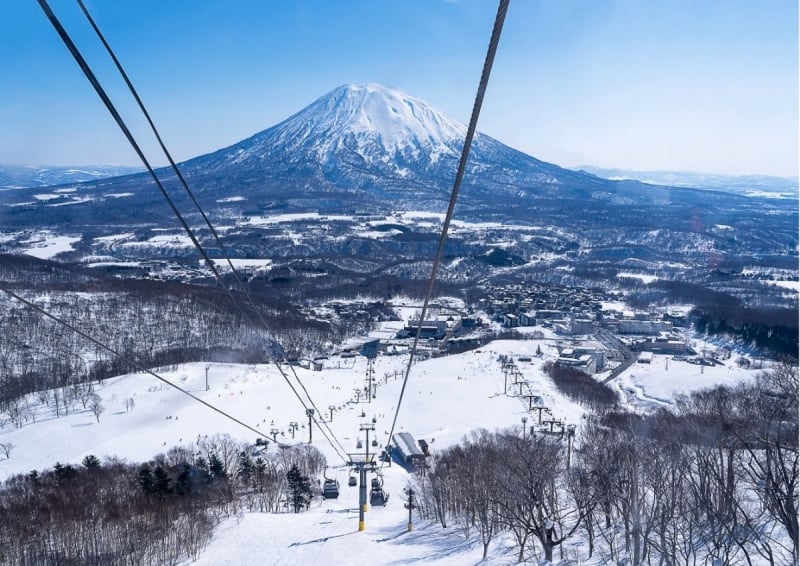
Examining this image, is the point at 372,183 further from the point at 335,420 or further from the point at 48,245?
the point at 335,420

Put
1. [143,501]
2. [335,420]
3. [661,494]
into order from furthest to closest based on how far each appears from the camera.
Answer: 1. [335,420]
2. [143,501]
3. [661,494]

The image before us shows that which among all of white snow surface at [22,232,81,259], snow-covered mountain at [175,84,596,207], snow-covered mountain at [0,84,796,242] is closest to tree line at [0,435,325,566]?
white snow surface at [22,232,81,259]

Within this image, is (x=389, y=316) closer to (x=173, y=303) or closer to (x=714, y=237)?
(x=173, y=303)

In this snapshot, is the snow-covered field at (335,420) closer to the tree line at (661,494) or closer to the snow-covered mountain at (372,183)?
the tree line at (661,494)

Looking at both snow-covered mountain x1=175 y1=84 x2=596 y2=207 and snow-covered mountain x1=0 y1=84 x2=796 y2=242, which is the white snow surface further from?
snow-covered mountain x1=175 y1=84 x2=596 y2=207

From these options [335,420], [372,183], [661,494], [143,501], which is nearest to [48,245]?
[335,420]

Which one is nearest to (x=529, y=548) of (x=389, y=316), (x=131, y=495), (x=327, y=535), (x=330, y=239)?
(x=327, y=535)

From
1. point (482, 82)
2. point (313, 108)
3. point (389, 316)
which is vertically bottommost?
point (389, 316)

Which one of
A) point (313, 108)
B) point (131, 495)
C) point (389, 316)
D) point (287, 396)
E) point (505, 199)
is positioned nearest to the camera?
point (131, 495)
